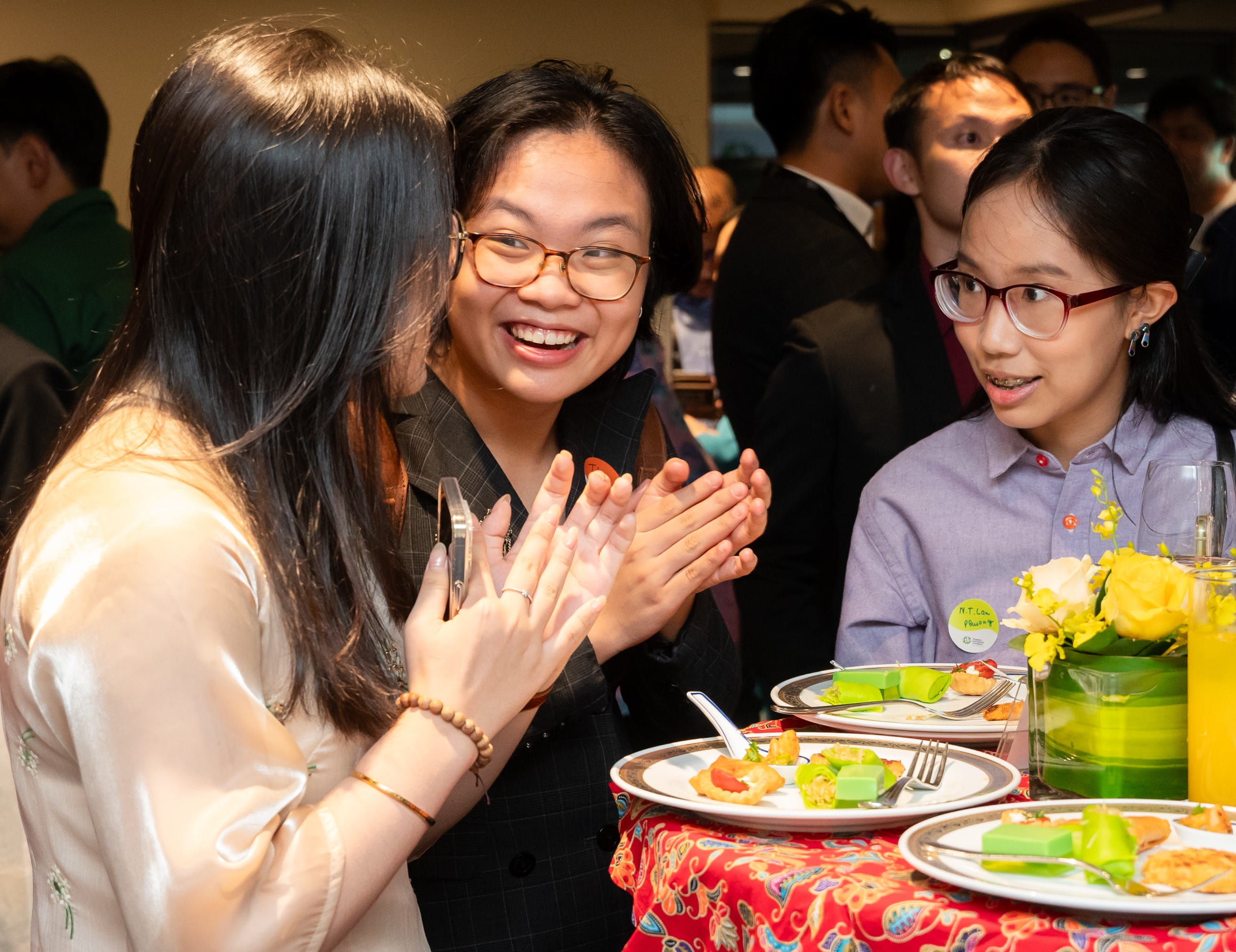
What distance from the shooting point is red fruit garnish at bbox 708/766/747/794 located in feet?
3.66

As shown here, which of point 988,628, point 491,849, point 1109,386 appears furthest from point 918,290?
point 491,849

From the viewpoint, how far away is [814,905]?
3.13ft

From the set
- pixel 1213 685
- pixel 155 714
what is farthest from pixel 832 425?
pixel 155 714

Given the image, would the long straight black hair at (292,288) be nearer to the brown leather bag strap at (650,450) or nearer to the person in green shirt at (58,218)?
the brown leather bag strap at (650,450)

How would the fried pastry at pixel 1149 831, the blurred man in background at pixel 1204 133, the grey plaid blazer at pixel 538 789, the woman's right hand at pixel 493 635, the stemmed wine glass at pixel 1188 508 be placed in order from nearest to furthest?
the fried pastry at pixel 1149 831
the woman's right hand at pixel 493 635
the stemmed wine glass at pixel 1188 508
the grey plaid blazer at pixel 538 789
the blurred man in background at pixel 1204 133

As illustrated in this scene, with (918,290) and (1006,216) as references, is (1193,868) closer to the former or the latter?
(1006,216)

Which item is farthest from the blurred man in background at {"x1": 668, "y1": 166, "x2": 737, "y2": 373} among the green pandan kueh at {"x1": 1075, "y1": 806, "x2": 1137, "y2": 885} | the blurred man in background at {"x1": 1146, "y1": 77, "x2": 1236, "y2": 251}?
the green pandan kueh at {"x1": 1075, "y1": 806, "x2": 1137, "y2": 885}

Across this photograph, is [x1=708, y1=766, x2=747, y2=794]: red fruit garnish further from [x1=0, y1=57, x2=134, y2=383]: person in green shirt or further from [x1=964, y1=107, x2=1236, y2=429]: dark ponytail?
[x1=0, y1=57, x2=134, y2=383]: person in green shirt

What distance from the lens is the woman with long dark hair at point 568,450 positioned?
1.58 meters

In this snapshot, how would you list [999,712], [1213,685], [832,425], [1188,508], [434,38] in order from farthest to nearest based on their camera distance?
[434,38]
[832,425]
[999,712]
[1188,508]
[1213,685]

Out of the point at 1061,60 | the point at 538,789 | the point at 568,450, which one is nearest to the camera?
the point at 538,789

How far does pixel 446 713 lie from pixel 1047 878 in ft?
1.66

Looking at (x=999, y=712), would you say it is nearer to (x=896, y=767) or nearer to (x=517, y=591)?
(x=896, y=767)

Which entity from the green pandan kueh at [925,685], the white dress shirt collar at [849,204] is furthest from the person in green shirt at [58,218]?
the green pandan kueh at [925,685]
